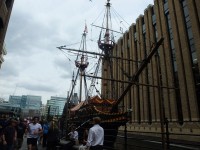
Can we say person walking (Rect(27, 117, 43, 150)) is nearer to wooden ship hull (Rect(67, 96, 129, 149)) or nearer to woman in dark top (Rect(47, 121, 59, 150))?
woman in dark top (Rect(47, 121, 59, 150))

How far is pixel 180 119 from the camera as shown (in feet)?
82.4

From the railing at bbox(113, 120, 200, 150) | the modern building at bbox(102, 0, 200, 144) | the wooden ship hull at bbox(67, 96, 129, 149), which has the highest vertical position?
the modern building at bbox(102, 0, 200, 144)

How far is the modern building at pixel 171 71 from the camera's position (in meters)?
23.3

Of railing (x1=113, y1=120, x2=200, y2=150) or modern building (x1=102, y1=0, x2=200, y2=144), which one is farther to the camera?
modern building (x1=102, y1=0, x2=200, y2=144)

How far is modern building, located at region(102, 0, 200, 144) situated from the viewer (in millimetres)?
23266

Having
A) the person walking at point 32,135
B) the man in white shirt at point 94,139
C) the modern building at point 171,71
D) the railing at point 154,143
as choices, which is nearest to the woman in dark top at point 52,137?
the person walking at point 32,135

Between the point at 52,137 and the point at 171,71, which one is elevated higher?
the point at 171,71

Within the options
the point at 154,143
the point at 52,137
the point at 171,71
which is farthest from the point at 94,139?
the point at 171,71

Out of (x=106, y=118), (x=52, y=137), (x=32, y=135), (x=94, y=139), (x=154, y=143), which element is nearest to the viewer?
(x=94, y=139)

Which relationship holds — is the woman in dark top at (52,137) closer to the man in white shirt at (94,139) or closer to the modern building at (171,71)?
the man in white shirt at (94,139)

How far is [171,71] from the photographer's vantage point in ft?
89.0

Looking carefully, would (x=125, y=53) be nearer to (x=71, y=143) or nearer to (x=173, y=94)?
(x=173, y=94)

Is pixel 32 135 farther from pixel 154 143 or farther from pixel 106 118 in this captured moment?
pixel 154 143

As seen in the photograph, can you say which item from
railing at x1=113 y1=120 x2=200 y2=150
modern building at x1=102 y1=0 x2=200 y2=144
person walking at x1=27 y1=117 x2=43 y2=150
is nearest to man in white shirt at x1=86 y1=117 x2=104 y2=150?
railing at x1=113 y1=120 x2=200 y2=150
